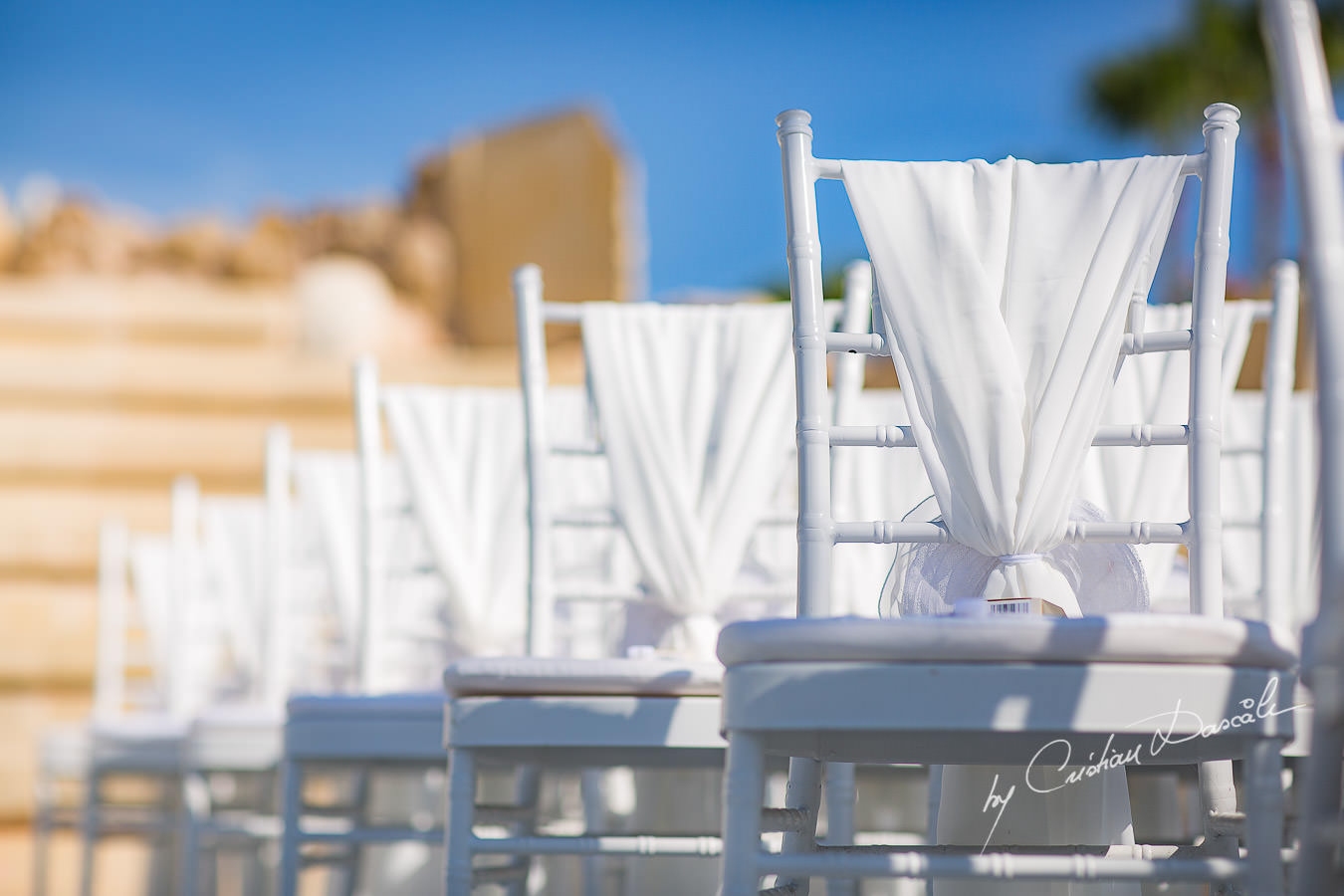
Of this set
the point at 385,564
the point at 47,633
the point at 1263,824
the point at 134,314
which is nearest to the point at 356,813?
the point at 385,564

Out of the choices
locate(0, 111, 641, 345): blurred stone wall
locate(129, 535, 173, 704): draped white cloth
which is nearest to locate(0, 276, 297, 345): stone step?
locate(0, 111, 641, 345): blurred stone wall

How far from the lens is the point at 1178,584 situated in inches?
81.4

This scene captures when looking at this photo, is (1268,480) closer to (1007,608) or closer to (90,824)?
(1007,608)

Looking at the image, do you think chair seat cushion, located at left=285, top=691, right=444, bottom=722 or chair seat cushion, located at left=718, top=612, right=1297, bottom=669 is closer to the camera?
chair seat cushion, located at left=718, top=612, right=1297, bottom=669

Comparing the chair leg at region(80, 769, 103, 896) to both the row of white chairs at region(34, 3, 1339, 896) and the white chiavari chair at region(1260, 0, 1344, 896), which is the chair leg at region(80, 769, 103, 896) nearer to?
the row of white chairs at region(34, 3, 1339, 896)

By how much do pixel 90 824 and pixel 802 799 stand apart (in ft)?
6.99

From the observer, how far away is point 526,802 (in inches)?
71.1

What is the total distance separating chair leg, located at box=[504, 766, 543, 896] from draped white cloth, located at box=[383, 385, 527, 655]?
0.44 metres

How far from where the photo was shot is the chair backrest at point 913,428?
1.10 meters

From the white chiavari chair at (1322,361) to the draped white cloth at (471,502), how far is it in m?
1.64

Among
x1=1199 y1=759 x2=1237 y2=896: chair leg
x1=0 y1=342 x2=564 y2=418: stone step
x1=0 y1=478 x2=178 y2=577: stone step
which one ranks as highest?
x1=0 y1=342 x2=564 y2=418: stone step

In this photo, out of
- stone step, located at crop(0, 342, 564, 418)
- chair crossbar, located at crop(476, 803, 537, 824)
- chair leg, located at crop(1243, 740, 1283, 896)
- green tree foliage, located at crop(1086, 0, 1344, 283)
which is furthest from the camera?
green tree foliage, located at crop(1086, 0, 1344, 283)

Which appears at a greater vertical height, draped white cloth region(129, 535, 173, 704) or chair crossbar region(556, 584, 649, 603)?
draped white cloth region(129, 535, 173, 704)

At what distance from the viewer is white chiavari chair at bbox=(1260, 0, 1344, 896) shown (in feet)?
2.36
